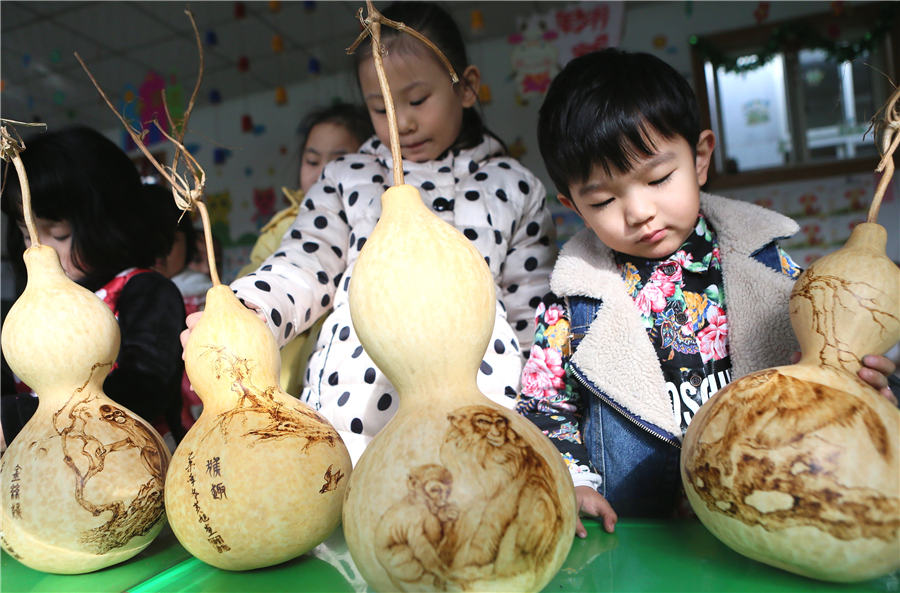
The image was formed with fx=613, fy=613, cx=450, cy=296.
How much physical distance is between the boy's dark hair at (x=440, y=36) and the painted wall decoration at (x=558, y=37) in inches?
83.0

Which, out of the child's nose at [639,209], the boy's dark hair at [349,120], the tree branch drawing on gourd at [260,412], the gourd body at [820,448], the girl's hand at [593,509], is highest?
the boy's dark hair at [349,120]

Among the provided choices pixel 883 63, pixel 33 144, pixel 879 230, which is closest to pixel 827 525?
pixel 879 230

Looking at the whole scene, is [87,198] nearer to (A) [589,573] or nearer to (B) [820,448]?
(A) [589,573]

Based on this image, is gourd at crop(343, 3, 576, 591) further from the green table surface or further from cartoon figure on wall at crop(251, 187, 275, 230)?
cartoon figure on wall at crop(251, 187, 275, 230)

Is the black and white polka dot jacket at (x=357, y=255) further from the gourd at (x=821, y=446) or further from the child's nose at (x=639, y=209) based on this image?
the gourd at (x=821, y=446)

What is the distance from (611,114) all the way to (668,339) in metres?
0.31

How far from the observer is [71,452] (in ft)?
1.77

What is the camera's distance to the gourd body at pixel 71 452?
0.53 m

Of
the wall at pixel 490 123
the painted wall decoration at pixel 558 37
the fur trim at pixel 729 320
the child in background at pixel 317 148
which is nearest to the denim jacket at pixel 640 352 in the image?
the fur trim at pixel 729 320

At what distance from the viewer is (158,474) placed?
0.57m

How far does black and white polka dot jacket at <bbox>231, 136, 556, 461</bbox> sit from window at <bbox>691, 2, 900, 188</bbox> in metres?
2.75

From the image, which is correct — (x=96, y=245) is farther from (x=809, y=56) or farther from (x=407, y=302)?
(x=809, y=56)

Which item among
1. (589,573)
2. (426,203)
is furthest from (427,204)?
(589,573)

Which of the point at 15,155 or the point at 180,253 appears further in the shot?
the point at 180,253
